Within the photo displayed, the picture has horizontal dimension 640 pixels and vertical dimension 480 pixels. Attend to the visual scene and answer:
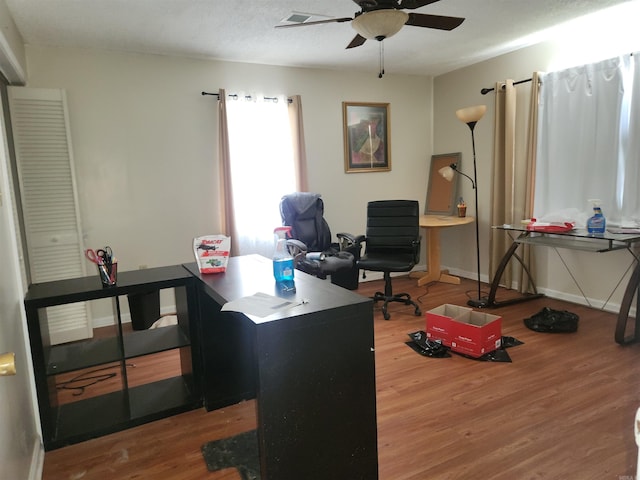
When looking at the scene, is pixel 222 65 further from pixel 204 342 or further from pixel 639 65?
pixel 639 65

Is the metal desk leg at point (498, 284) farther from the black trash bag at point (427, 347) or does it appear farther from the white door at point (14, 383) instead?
the white door at point (14, 383)

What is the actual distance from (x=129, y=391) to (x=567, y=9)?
406cm

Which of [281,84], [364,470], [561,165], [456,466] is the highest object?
[281,84]

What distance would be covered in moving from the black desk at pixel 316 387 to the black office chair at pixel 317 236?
2.27m

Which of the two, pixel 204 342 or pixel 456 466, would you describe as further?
pixel 204 342

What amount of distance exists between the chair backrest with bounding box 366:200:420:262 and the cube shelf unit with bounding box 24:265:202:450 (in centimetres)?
230

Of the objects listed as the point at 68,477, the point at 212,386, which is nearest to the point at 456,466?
the point at 212,386

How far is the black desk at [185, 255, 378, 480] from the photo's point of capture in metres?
1.47

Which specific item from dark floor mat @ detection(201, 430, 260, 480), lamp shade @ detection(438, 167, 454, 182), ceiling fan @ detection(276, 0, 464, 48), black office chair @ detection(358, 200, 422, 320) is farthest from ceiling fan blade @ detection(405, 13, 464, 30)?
lamp shade @ detection(438, 167, 454, 182)

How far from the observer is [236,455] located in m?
2.02

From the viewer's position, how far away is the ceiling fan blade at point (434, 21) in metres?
2.44

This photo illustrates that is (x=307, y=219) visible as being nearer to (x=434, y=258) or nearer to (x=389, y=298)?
(x=389, y=298)

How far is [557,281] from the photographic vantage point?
4160 millimetres

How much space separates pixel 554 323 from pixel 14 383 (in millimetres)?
3441
